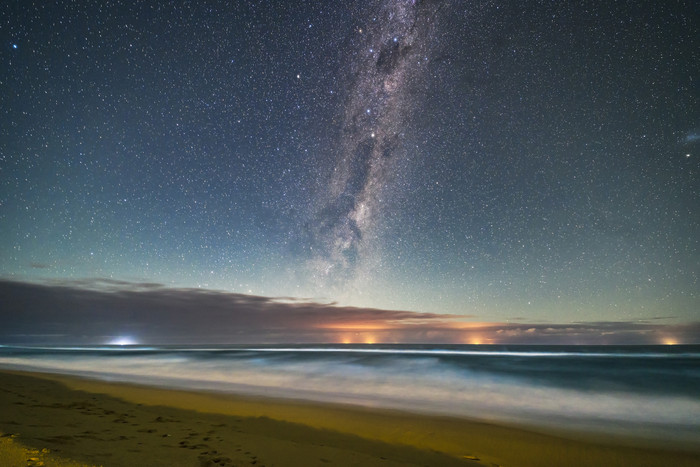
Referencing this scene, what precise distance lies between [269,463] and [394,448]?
6.64 feet

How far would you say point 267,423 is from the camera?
6348 millimetres

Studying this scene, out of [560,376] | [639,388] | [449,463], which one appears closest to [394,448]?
[449,463]

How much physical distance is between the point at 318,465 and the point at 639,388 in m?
15.9

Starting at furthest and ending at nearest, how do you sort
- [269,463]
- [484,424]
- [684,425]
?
[684,425] < [484,424] < [269,463]

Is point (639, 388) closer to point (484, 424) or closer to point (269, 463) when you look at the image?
point (484, 424)

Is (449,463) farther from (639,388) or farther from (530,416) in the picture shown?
(639,388)

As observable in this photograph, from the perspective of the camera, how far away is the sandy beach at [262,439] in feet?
12.4

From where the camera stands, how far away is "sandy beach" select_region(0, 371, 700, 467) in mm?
3783

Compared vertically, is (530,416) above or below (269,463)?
below

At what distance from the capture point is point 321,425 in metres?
6.48

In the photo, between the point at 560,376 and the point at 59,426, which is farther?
the point at 560,376

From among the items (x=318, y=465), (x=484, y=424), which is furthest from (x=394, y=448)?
(x=484, y=424)

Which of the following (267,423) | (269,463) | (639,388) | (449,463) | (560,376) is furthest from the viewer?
(560,376)

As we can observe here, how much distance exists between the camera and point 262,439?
192 inches
